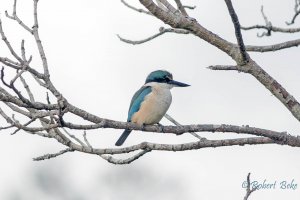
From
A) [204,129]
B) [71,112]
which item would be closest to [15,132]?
[71,112]

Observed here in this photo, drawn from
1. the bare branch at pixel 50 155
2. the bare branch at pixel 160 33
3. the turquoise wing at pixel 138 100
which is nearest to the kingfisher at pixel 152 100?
the turquoise wing at pixel 138 100

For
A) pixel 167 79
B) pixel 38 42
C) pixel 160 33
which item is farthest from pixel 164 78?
pixel 38 42

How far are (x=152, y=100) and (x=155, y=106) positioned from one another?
0.36ft

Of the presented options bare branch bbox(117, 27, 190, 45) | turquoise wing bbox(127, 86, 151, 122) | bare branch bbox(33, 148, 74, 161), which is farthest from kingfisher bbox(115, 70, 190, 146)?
bare branch bbox(33, 148, 74, 161)

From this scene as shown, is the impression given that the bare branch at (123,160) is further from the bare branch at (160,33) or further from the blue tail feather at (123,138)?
the blue tail feather at (123,138)

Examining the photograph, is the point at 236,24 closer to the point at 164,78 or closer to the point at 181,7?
the point at 181,7

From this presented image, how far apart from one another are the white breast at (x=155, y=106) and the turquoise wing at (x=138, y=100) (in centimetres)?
5

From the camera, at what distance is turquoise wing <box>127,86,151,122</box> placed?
7.04 m

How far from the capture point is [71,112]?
3896mm

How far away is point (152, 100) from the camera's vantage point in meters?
6.95

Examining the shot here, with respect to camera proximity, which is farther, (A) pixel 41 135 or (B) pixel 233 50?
(A) pixel 41 135

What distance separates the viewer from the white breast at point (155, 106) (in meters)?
6.77

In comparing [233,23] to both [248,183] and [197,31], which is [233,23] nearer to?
[197,31]

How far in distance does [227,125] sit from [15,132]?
3.56ft
